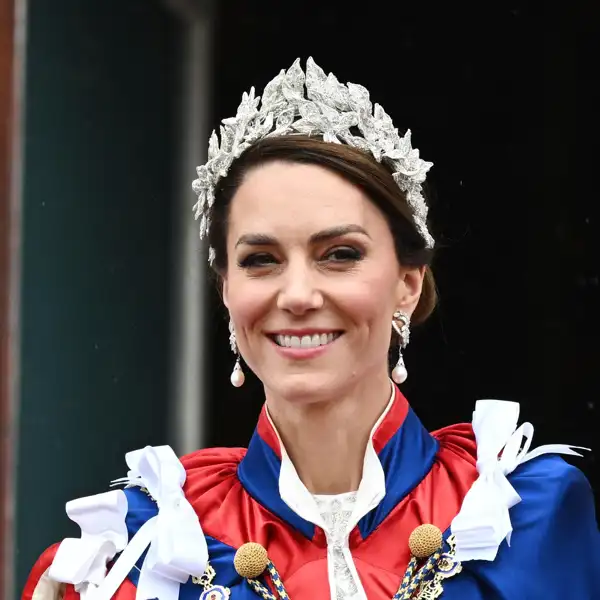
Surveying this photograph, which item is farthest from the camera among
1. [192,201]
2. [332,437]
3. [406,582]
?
[192,201]

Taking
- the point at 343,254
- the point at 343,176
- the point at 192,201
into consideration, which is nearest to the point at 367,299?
the point at 343,254

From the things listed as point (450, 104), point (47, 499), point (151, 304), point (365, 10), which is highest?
point (365, 10)

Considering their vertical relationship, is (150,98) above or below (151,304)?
above

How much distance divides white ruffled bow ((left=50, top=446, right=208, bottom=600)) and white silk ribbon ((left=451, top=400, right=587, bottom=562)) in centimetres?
35

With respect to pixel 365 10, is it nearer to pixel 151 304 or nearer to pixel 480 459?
pixel 151 304

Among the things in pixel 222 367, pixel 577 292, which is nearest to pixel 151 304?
pixel 222 367

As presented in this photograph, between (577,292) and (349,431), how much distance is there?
570 mm

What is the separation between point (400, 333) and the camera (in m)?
1.68

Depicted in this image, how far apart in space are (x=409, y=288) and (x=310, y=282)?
0.20 meters

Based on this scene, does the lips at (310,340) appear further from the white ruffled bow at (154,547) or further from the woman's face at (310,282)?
the white ruffled bow at (154,547)

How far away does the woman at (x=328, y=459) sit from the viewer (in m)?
1.54

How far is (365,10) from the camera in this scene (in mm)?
2078

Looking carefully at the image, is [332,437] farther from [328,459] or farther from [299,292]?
→ [299,292]

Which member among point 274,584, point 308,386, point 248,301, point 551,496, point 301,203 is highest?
point 301,203
